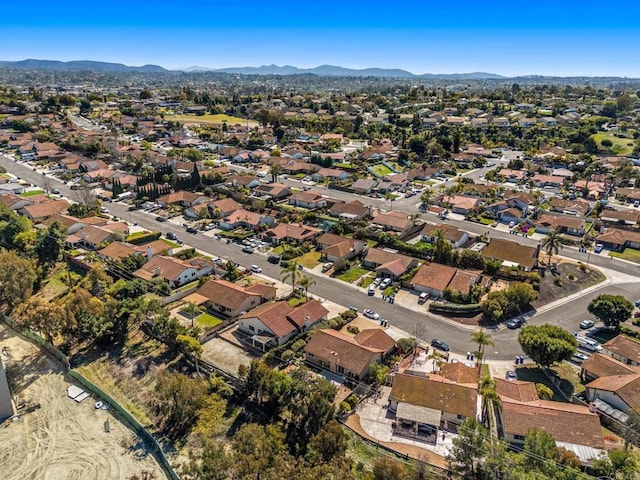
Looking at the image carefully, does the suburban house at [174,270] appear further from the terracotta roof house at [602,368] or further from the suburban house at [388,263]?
the terracotta roof house at [602,368]

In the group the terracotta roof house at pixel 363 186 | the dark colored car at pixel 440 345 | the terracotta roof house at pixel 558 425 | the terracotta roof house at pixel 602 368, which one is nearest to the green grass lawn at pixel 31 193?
the terracotta roof house at pixel 363 186

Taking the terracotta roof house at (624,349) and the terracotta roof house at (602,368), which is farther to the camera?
the terracotta roof house at (624,349)

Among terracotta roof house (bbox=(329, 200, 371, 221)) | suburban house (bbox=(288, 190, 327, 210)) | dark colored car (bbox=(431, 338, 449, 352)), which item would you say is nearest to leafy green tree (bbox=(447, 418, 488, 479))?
dark colored car (bbox=(431, 338, 449, 352))

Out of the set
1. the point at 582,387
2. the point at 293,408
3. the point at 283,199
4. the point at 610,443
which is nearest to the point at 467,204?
the point at 283,199

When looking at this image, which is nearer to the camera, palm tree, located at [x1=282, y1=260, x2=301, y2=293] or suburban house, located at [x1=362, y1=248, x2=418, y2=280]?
palm tree, located at [x1=282, y1=260, x2=301, y2=293]

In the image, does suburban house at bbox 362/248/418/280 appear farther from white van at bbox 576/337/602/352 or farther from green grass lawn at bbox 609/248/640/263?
green grass lawn at bbox 609/248/640/263

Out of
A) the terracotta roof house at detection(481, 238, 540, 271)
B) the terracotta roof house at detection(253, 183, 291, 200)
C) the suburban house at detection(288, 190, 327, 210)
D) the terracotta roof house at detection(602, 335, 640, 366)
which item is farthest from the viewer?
the terracotta roof house at detection(253, 183, 291, 200)
